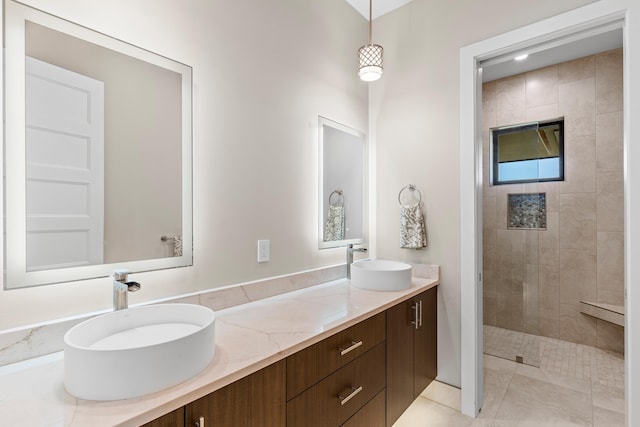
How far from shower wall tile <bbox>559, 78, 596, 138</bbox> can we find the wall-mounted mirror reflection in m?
1.99

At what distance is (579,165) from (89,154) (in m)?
3.57

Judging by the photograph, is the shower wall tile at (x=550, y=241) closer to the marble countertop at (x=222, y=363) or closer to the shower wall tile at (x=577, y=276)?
the shower wall tile at (x=577, y=276)

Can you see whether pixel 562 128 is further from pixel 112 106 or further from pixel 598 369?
pixel 112 106

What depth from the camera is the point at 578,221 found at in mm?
2854

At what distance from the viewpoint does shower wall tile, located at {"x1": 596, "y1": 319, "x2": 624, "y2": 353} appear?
8.78 feet

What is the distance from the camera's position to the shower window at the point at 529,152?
9.40ft

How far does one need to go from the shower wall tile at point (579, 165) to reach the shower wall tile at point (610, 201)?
2.6 inches

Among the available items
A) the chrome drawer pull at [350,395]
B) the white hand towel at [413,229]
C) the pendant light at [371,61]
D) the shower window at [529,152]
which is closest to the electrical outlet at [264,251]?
the chrome drawer pull at [350,395]

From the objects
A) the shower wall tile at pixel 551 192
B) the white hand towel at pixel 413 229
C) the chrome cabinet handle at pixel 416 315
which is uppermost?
the shower wall tile at pixel 551 192

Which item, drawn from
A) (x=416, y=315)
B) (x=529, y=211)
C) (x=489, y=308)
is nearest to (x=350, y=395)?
(x=416, y=315)

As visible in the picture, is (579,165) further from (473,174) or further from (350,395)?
(350,395)

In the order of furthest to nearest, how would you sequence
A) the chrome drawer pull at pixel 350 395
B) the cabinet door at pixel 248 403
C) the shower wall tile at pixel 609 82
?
the shower wall tile at pixel 609 82 < the chrome drawer pull at pixel 350 395 < the cabinet door at pixel 248 403

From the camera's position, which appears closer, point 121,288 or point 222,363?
point 222,363

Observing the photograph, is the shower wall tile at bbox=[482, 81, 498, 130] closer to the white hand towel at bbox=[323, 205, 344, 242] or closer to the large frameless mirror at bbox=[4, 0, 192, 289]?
the white hand towel at bbox=[323, 205, 344, 242]
